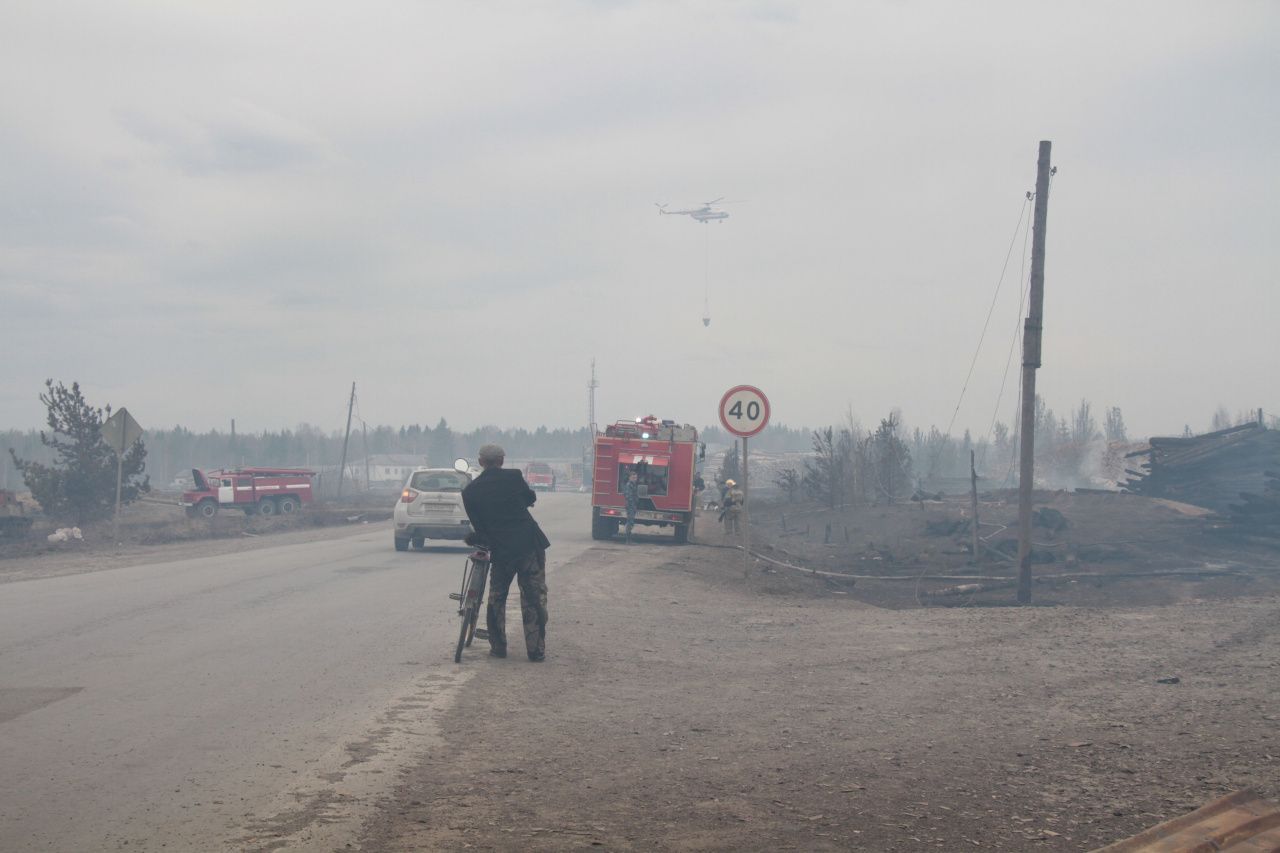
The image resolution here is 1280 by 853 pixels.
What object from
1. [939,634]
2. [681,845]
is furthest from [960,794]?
[939,634]

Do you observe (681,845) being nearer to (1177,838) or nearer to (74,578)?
(1177,838)

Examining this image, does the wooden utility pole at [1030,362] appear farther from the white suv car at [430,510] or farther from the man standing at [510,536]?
the white suv car at [430,510]

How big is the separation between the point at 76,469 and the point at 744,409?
3105cm

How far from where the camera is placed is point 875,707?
792 centimetres

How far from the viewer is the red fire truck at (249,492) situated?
46406 millimetres

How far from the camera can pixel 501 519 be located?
31.0 feet

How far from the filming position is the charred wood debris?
28277mm

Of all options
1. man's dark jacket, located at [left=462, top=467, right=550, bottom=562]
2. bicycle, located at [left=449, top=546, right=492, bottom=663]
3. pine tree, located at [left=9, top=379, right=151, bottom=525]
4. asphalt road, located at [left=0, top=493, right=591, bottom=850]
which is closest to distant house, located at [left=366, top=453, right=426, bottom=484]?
pine tree, located at [left=9, top=379, right=151, bottom=525]

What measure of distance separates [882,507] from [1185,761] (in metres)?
32.1

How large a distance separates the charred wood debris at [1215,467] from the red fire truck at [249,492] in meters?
33.9

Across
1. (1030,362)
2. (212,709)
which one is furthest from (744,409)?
(212,709)

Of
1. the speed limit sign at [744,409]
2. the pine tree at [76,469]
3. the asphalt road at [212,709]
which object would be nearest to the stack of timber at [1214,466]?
the speed limit sign at [744,409]

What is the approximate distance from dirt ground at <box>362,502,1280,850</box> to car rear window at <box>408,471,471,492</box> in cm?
1086

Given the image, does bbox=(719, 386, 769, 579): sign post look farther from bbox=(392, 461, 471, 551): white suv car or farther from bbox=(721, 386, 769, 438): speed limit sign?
bbox=(392, 461, 471, 551): white suv car
